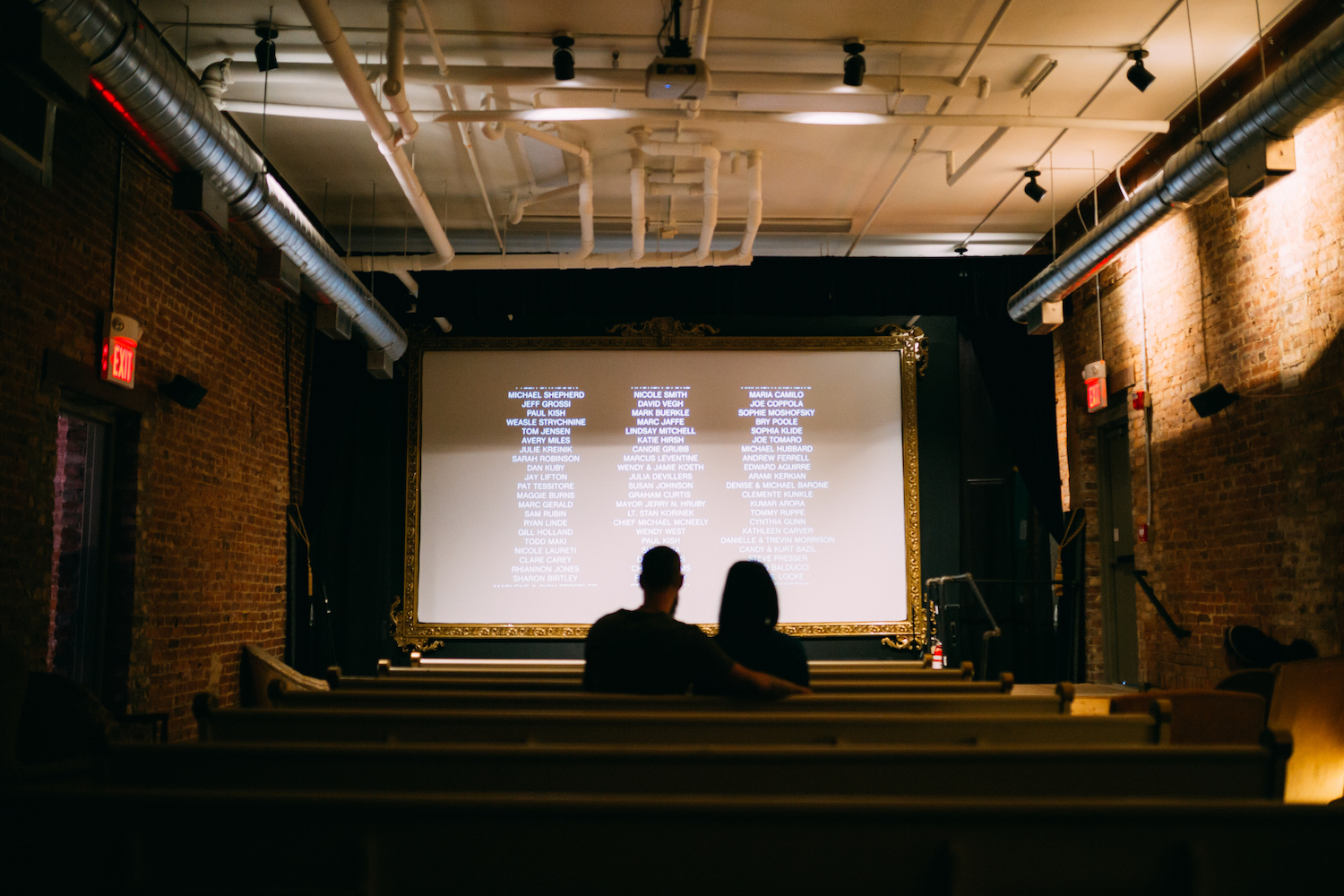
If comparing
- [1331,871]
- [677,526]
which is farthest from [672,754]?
[677,526]

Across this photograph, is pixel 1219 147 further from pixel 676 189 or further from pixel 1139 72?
pixel 676 189

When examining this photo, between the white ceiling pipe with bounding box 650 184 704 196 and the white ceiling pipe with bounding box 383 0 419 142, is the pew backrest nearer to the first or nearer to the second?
the white ceiling pipe with bounding box 383 0 419 142

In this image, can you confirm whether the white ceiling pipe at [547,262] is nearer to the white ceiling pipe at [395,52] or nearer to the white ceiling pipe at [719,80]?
the white ceiling pipe at [719,80]

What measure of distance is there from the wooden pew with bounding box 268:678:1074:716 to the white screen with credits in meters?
4.91

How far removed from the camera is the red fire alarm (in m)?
7.25

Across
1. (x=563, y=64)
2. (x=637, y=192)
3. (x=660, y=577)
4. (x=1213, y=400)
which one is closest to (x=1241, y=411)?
(x=1213, y=400)

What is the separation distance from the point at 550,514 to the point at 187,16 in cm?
446

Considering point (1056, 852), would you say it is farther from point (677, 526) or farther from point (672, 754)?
point (677, 526)

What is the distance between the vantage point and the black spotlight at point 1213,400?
558 cm

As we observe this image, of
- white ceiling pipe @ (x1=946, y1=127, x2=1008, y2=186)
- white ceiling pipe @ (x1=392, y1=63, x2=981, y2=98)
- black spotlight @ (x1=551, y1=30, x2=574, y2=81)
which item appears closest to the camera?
black spotlight @ (x1=551, y1=30, x2=574, y2=81)

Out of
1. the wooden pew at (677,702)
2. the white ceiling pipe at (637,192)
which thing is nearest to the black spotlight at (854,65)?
the white ceiling pipe at (637,192)

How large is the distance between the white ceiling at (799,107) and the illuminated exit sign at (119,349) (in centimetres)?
149

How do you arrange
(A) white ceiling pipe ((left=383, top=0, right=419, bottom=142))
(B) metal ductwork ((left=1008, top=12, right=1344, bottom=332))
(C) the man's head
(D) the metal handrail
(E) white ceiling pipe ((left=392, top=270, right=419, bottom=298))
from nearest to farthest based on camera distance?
(C) the man's head
(B) metal ductwork ((left=1008, top=12, right=1344, bottom=332))
(A) white ceiling pipe ((left=383, top=0, right=419, bottom=142))
(D) the metal handrail
(E) white ceiling pipe ((left=392, top=270, right=419, bottom=298))

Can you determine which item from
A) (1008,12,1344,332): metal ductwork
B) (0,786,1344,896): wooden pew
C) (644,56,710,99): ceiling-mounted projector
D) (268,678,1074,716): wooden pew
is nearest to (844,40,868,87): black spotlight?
(644,56,710,99): ceiling-mounted projector
